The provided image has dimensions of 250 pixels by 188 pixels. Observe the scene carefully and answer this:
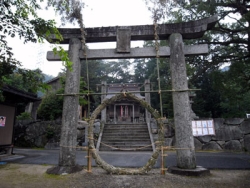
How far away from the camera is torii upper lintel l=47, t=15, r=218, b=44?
5.34m

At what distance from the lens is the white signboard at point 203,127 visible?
1050 centimetres

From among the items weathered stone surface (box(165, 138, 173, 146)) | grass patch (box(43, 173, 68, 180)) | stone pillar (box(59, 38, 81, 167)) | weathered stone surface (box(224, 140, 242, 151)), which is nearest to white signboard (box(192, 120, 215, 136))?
weathered stone surface (box(224, 140, 242, 151))

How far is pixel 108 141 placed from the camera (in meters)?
11.4

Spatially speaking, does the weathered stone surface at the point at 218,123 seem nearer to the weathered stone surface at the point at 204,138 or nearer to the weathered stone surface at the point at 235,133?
the weathered stone surface at the point at 235,133

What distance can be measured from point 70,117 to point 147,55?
3103 millimetres

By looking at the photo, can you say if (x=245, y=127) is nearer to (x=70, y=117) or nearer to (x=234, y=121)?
(x=234, y=121)

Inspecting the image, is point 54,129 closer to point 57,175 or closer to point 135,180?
point 57,175

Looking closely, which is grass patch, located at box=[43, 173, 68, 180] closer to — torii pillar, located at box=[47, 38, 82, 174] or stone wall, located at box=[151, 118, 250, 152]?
torii pillar, located at box=[47, 38, 82, 174]

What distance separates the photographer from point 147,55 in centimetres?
553

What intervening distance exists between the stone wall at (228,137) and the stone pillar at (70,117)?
29.2 feet

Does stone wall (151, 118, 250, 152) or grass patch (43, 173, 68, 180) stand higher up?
stone wall (151, 118, 250, 152)

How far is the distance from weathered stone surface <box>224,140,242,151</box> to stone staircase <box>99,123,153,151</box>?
4.88 m

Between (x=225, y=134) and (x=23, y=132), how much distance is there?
13759 millimetres

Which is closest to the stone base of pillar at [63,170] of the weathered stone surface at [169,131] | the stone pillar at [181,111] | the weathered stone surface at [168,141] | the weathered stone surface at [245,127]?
the stone pillar at [181,111]
